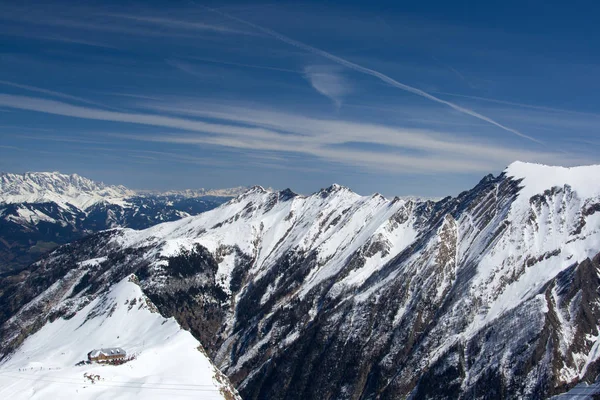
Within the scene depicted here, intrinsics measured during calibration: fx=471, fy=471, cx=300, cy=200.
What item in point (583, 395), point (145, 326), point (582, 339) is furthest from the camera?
point (582, 339)

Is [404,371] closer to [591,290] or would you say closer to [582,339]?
[582,339]

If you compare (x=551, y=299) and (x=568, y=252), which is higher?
(x=568, y=252)

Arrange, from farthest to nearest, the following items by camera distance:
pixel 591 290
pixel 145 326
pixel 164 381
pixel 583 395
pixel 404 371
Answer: pixel 404 371, pixel 591 290, pixel 145 326, pixel 164 381, pixel 583 395

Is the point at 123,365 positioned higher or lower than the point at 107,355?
higher

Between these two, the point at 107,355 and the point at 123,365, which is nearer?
the point at 123,365

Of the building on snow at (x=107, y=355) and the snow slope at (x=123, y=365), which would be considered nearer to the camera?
the snow slope at (x=123, y=365)

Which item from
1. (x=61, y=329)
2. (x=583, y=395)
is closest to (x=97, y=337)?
(x=61, y=329)

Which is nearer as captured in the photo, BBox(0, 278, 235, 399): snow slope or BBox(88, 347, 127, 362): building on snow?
BBox(0, 278, 235, 399): snow slope

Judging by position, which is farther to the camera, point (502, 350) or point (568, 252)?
point (568, 252)
